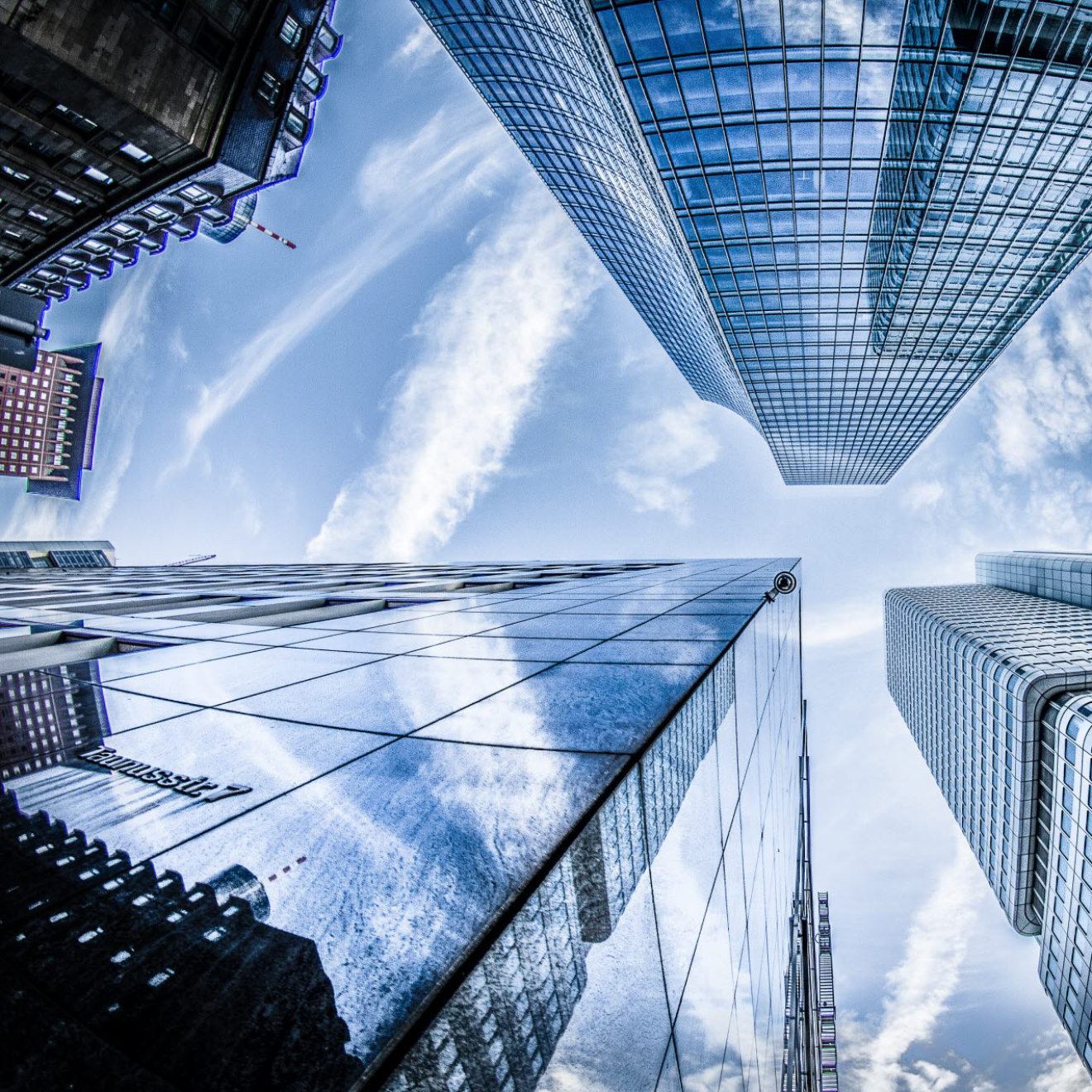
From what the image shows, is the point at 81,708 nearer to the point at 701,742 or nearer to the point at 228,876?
the point at 228,876

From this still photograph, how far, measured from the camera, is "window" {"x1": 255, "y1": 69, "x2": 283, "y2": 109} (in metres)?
43.7

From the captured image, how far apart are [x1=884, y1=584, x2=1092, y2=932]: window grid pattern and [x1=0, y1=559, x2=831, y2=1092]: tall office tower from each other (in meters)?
74.5

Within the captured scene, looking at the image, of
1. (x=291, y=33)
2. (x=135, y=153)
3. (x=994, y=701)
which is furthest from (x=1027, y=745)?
(x=135, y=153)

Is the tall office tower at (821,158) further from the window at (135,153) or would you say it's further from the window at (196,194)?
the window at (135,153)

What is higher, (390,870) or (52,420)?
(52,420)

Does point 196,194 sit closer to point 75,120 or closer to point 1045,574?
point 75,120

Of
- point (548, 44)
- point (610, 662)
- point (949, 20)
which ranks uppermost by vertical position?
point (548, 44)

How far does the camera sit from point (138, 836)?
3.66 meters

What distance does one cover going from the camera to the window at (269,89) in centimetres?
4369

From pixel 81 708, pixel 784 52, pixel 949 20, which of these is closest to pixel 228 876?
pixel 81 708

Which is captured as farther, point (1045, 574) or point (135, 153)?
point (1045, 574)

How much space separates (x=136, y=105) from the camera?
3497 centimetres

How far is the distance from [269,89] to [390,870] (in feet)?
189

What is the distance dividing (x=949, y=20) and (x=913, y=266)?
969 inches
